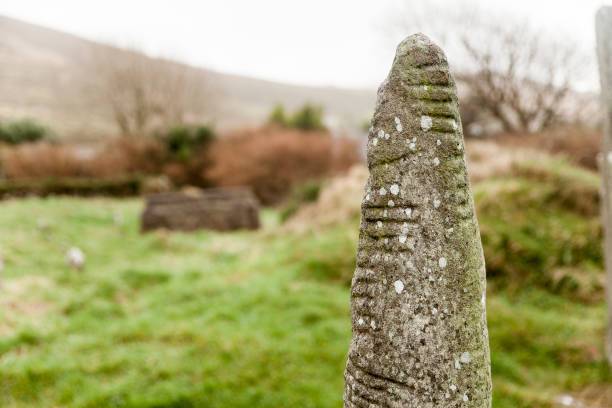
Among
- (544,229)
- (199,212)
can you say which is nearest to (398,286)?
(544,229)

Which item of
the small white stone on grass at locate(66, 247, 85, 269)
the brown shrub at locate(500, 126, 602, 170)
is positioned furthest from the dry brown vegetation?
the small white stone on grass at locate(66, 247, 85, 269)

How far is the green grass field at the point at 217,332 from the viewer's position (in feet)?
19.5

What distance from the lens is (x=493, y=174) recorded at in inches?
488

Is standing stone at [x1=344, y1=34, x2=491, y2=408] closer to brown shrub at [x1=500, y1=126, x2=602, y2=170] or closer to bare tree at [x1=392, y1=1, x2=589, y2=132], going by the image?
brown shrub at [x1=500, y1=126, x2=602, y2=170]

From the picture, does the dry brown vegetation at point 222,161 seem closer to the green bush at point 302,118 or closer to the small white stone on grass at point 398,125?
the green bush at point 302,118

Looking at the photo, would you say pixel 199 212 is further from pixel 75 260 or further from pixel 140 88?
pixel 140 88

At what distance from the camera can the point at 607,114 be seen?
19.0 feet

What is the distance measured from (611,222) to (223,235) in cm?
1061

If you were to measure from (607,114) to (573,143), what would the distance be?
10113mm

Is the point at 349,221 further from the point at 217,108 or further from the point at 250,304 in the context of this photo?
the point at 217,108

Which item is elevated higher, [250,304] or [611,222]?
[611,222]

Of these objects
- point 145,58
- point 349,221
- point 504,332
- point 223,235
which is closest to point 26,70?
point 145,58

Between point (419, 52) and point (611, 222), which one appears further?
point (611, 222)

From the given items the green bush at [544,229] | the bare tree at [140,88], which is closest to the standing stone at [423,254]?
the green bush at [544,229]
